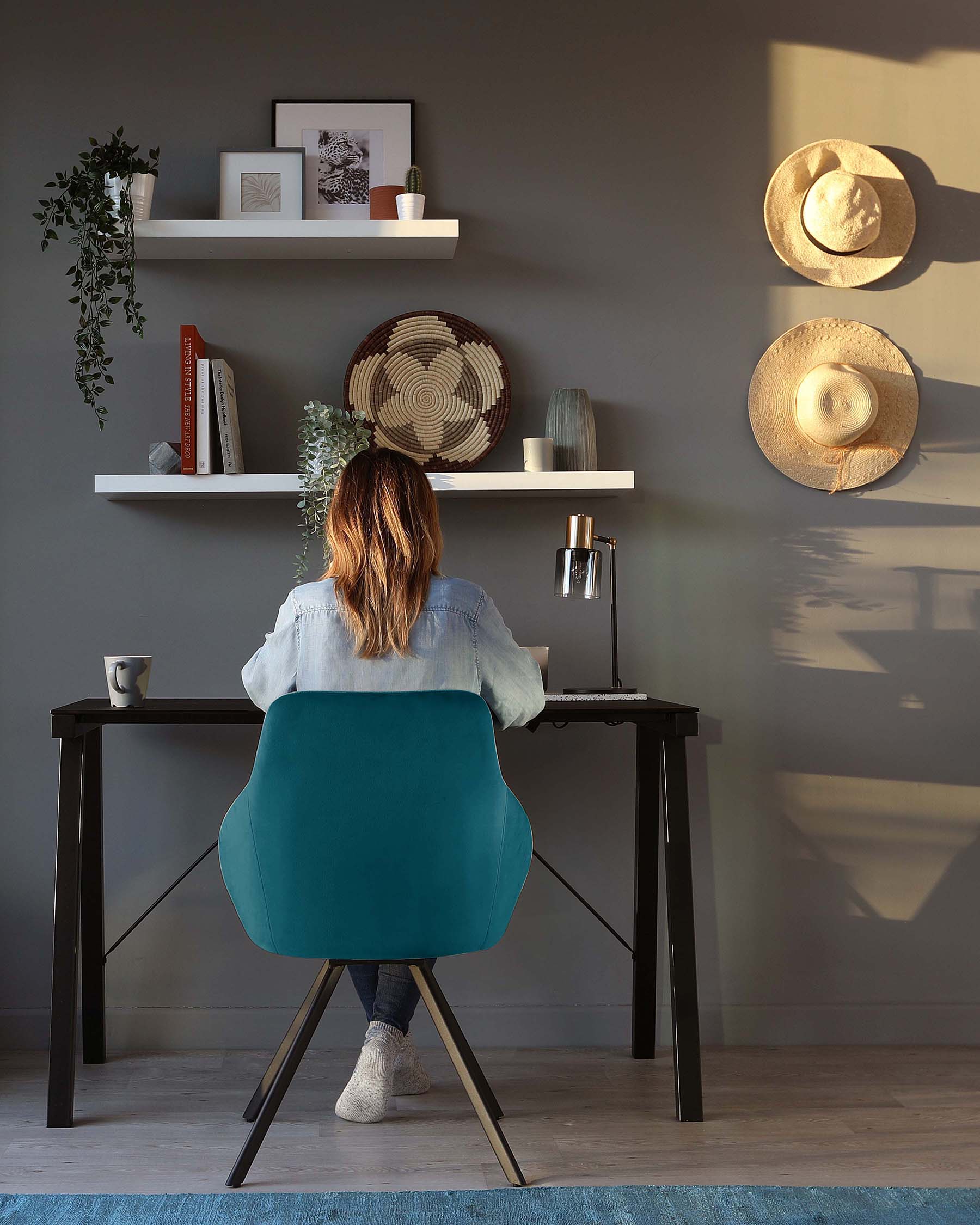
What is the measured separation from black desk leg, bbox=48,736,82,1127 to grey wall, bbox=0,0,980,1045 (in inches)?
17.7

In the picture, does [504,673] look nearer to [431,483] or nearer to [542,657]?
[542,657]

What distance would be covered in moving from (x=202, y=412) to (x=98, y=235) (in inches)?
18.0

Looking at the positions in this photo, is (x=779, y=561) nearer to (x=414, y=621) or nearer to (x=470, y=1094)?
(x=414, y=621)

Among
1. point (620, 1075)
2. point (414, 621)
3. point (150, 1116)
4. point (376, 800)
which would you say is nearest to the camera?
point (376, 800)

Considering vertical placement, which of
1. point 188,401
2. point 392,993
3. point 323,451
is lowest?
point 392,993

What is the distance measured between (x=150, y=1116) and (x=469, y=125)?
87.5 inches

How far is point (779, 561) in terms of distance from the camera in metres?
2.59

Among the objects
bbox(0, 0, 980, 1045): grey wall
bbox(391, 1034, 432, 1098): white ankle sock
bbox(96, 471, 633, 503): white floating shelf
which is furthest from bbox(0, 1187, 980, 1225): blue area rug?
bbox(96, 471, 633, 503): white floating shelf

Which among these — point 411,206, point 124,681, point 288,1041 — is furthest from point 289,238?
point 288,1041

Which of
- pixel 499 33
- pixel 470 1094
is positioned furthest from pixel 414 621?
pixel 499 33

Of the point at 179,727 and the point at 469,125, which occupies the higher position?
the point at 469,125

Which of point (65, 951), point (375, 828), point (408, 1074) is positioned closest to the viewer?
point (375, 828)

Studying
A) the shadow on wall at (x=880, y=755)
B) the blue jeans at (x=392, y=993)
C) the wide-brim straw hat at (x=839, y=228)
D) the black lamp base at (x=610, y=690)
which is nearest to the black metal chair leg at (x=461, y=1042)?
the blue jeans at (x=392, y=993)

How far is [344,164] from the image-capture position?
2.53 m
